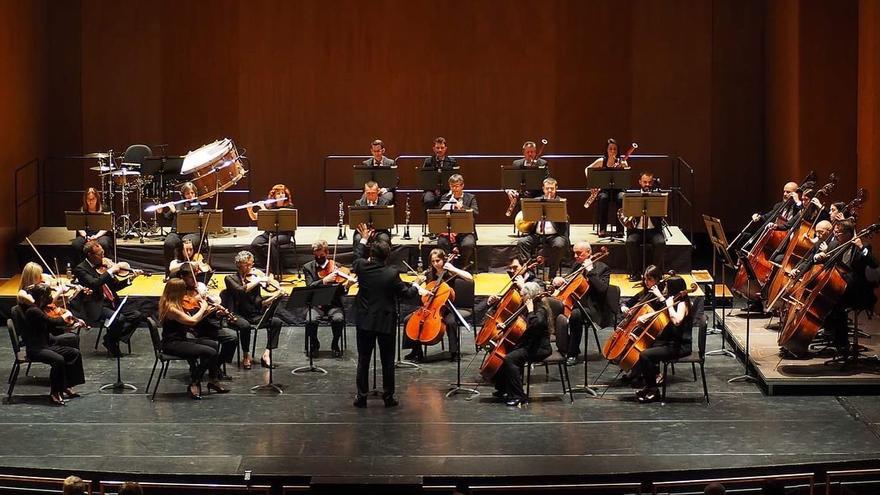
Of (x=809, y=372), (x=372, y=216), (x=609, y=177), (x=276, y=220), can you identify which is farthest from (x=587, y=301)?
(x=276, y=220)

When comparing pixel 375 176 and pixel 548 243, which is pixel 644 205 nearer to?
pixel 548 243

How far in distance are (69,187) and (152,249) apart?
3.36m

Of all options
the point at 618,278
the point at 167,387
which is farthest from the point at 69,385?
the point at 618,278

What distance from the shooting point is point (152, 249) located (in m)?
15.5

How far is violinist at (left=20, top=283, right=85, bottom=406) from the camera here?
36.4 ft

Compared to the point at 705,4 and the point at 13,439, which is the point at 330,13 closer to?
the point at 705,4

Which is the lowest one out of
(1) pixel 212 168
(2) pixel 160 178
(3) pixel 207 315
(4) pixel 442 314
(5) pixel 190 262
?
(4) pixel 442 314

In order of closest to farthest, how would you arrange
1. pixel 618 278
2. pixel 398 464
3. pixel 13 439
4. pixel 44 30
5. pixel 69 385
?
pixel 398 464 → pixel 13 439 → pixel 69 385 → pixel 618 278 → pixel 44 30

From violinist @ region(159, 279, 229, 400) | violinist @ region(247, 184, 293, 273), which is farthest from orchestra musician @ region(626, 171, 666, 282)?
violinist @ region(159, 279, 229, 400)

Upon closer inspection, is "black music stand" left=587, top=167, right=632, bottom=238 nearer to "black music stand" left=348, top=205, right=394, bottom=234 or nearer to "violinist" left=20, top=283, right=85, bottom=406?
"black music stand" left=348, top=205, right=394, bottom=234

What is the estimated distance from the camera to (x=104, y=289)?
42.6 feet

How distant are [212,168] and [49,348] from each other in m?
4.50

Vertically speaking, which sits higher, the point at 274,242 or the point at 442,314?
the point at 274,242

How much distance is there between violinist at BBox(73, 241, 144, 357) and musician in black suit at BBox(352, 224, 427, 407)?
2.64m
